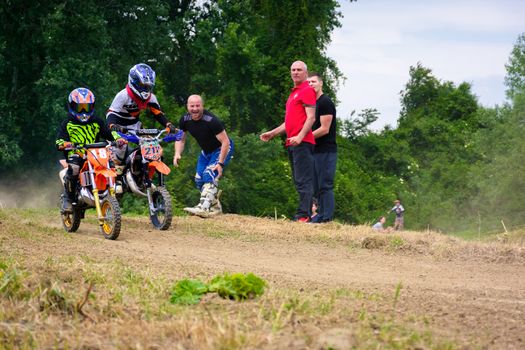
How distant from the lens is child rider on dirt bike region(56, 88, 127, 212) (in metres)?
13.1

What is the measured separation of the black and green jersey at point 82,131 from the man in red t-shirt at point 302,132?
2.70 metres

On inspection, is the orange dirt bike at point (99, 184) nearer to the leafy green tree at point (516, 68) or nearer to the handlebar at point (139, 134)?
the handlebar at point (139, 134)

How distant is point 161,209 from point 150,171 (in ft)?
1.89

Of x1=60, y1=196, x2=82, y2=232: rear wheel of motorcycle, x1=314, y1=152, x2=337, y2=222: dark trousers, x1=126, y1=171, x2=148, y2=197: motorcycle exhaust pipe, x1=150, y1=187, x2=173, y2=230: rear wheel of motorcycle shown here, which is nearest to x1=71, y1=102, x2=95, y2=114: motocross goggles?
x1=126, y1=171, x2=148, y2=197: motorcycle exhaust pipe

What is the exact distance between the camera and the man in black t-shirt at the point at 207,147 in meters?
15.7

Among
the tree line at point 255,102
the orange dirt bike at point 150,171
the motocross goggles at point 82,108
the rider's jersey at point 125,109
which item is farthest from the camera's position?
the tree line at point 255,102

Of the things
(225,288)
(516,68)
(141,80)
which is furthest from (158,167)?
(516,68)

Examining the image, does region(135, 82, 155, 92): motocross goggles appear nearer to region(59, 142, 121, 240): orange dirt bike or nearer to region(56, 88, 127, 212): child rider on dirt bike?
region(56, 88, 127, 212): child rider on dirt bike

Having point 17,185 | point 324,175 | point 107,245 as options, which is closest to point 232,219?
point 324,175

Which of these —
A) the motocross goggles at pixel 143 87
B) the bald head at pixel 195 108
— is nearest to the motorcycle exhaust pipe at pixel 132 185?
the motocross goggles at pixel 143 87

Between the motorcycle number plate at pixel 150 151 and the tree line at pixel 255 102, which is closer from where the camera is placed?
the motorcycle number plate at pixel 150 151

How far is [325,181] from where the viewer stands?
15.2 metres

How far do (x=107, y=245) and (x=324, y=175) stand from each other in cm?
492

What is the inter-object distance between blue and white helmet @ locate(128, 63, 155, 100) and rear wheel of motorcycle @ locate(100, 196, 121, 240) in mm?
2015
